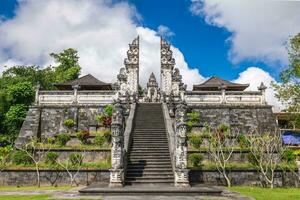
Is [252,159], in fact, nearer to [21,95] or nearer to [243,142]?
[243,142]

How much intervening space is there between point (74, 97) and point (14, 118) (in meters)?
6.86

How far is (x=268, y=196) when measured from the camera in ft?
39.4

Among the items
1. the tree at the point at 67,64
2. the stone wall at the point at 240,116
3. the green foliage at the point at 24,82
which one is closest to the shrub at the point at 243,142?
the stone wall at the point at 240,116

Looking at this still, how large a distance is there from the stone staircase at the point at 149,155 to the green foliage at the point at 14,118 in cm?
1182

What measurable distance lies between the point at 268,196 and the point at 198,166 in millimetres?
4816

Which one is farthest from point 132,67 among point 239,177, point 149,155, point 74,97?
point 239,177

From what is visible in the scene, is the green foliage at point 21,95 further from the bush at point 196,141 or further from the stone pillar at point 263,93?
the stone pillar at point 263,93

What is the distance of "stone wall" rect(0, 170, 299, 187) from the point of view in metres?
15.6

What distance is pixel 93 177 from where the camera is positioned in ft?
51.5

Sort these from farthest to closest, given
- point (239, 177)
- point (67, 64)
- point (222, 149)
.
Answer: point (67, 64), point (222, 149), point (239, 177)

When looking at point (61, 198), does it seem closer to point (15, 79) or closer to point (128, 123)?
point (128, 123)

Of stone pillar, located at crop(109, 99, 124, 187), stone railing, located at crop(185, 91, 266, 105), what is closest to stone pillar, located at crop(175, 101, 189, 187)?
stone pillar, located at crop(109, 99, 124, 187)

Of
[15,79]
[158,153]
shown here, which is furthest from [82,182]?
[15,79]

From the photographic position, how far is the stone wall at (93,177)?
1557cm
